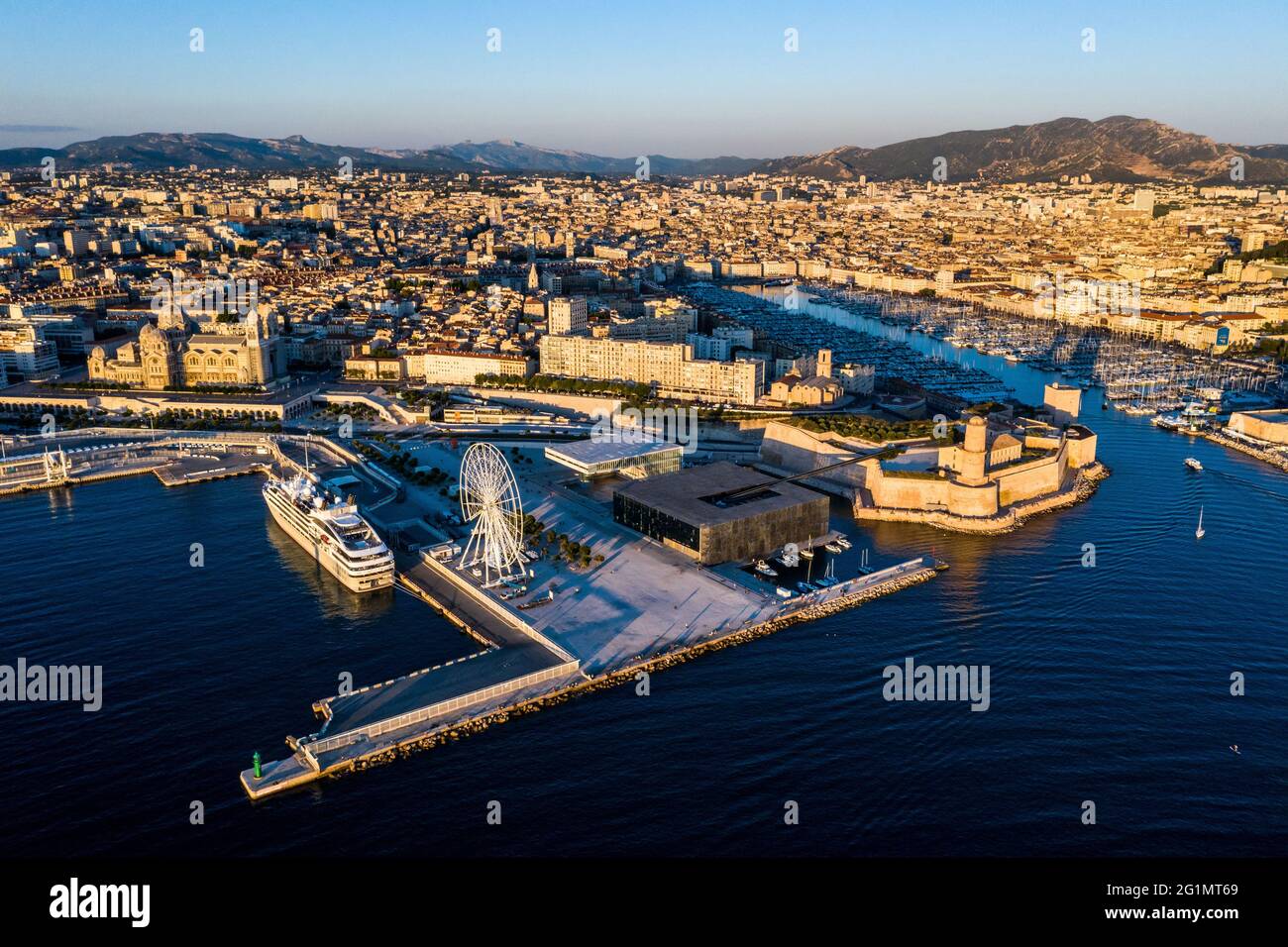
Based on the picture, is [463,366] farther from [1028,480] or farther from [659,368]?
[1028,480]

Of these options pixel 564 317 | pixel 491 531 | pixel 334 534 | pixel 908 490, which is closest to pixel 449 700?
Answer: pixel 491 531

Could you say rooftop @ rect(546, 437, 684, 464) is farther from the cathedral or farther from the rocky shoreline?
the rocky shoreline

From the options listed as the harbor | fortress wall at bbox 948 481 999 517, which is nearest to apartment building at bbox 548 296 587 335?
the harbor

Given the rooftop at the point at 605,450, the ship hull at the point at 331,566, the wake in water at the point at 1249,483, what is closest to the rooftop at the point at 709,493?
the rooftop at the point at 605,450

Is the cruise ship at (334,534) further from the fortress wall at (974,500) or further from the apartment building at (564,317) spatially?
the apartment building at (564,317)
